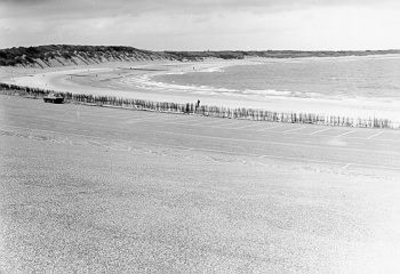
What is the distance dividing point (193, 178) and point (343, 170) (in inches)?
275

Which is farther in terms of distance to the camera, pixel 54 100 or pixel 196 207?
pixel 54 100

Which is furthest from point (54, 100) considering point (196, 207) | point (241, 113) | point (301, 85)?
point (301, 85)

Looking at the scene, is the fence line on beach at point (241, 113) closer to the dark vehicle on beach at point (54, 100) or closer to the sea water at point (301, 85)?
the dark vehicle on beach at point (54, 100)

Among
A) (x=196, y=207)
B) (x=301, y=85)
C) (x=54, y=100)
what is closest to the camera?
(x=196, y=207)

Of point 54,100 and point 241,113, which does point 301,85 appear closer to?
point 54,100

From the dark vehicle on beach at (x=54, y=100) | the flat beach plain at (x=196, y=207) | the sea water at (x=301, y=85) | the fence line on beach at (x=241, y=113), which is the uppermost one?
the sea water at (x=301, y=85)

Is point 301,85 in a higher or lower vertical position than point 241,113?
higher

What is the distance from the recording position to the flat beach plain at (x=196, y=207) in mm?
9281

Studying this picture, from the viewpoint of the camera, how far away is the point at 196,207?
12.7 metres

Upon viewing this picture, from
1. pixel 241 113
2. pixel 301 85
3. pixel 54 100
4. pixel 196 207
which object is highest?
pixel 301 85

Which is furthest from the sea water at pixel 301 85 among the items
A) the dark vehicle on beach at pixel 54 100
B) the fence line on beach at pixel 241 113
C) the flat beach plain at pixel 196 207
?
the flat beach plain at pixel 196 207

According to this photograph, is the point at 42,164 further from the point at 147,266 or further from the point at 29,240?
the point at 147,266

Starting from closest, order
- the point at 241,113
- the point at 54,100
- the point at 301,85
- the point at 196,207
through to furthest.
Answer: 1. the point at 196,207
2. the point at 241,113
3. the point at 54,100
4. the point at 301,85

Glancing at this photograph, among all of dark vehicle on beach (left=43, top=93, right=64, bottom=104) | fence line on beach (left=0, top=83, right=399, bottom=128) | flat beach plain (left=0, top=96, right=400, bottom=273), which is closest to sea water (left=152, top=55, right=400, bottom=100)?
fence line on beach (left=0, top=83, right=399, bottom=128)
